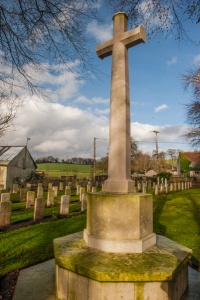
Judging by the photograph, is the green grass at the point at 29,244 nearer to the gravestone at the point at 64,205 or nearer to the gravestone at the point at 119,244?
the gravestone at the point at 119,244

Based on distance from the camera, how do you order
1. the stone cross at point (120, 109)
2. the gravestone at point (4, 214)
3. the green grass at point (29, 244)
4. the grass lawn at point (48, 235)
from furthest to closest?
the gravestone at point (4, 214)
the grass lawn at point (48, 235)
the green grass at point (29, 244)
the stone cross at point (120, 109)

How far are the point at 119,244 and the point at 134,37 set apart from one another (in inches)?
133

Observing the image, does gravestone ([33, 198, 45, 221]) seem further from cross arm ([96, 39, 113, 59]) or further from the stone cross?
cross arm ([96, 39, 113, 59])

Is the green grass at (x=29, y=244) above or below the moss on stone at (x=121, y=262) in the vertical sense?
below

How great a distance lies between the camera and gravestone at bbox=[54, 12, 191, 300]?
2.79 m


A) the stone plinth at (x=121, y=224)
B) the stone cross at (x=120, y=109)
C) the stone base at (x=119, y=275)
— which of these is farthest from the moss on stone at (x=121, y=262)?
the stone cross at (x=120, y=109)

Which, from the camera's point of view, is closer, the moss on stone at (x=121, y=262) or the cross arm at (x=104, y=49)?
the moss on stone at (x=121, y=262)

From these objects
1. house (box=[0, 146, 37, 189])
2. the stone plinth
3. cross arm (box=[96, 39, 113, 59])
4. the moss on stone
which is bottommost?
the moss on stone

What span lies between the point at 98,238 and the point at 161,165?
59607mm

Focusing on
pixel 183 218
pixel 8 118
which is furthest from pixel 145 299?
pixel 8 118

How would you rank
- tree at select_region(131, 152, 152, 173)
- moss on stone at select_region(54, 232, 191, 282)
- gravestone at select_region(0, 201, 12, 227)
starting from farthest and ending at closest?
1. tree at select_region(131, 152, 152, 173)
2. gravestone at select_region(0, 201, 12, 227)
3. moss on stone at select_region(54, 232, 191, 282)

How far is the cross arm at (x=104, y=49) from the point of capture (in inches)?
170

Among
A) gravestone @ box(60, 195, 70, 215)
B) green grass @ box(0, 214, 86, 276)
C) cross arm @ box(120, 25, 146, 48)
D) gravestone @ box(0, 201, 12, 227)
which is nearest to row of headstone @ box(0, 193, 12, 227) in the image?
gravestone @ box(0, 201, 12, 227)

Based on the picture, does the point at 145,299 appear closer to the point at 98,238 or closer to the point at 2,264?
the point at 98,238
